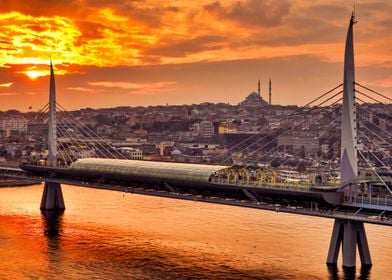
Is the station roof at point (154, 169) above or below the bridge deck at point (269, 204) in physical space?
above

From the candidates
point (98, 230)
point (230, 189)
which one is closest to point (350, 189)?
point (230, 189)

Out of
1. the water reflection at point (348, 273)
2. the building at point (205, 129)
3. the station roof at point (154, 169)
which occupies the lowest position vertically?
the water reflection at point (348, 273)

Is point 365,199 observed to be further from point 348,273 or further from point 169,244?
point 169,244

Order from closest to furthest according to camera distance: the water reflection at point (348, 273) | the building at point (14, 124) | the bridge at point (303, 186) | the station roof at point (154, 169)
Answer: the water reflection at point (348, 273), the bridge at point (303, 186), the station roof at point (154, 169), the building at point (14, 124)

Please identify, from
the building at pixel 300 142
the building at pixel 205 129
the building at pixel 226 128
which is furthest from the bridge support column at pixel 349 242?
the building at pixel 205 129

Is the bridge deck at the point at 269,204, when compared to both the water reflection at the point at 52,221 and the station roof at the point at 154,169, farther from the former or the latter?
the water reflection at the point at 52,221

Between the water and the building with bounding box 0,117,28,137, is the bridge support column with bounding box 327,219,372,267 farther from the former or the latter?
the building with bounding box 0,117,28,137

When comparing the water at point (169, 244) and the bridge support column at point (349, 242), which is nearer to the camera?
the bridge support column at point (349, 242)

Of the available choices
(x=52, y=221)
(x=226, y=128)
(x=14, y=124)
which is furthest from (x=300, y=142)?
(x=14, y=124)
